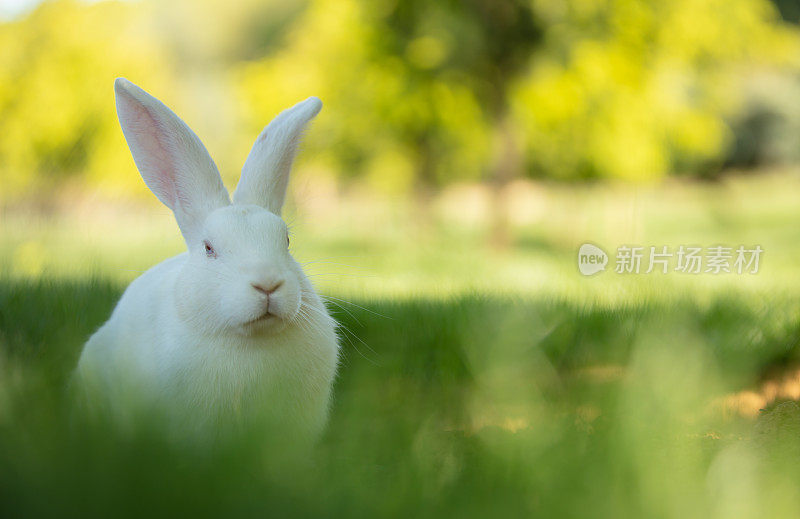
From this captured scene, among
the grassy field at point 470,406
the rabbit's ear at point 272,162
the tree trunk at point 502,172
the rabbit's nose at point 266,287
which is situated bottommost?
the tree trunk at point 502,172

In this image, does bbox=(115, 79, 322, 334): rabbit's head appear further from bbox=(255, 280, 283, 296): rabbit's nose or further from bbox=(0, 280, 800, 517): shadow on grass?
bbox=(0, 280, 800, 517): shadow on grass

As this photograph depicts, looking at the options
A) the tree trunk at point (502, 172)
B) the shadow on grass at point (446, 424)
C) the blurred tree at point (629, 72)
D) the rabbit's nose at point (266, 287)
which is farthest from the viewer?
the tree trunk at point (502, 172)

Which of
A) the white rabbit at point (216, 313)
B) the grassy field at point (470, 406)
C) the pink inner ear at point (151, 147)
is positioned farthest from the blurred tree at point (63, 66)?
the white rabbit at point (216, 313)

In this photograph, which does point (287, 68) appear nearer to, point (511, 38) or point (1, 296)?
point (511, 38)

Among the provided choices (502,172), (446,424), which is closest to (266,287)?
(446,424)

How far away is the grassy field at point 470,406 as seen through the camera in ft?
4.53

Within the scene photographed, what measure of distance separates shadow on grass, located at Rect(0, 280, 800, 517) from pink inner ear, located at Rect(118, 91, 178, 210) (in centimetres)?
58

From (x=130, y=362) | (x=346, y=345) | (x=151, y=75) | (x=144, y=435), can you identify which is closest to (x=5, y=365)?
(x=130, y=362)

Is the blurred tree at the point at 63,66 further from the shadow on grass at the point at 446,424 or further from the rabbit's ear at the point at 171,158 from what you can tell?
the shadow on grass at the point at 446,424

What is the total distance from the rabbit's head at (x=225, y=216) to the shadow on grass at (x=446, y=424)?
0.39 metres

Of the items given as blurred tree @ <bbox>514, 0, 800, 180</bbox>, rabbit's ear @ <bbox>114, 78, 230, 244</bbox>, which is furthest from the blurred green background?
rabbit's ear @ <bbox>114, 78, 230, 244</bbox>

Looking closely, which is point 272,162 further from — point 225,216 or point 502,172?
point 502,172

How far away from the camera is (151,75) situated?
13.7 metres

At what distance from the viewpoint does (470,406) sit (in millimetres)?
2191
